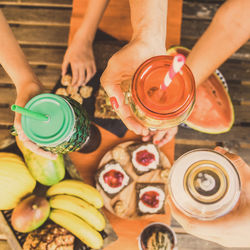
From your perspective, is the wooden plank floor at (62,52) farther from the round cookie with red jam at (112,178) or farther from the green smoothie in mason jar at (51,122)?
the green smoothie in mason jar at (51,122)

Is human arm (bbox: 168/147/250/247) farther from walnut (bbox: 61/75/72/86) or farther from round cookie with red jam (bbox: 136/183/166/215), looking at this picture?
walnut (bbox: 61/75/72/86)

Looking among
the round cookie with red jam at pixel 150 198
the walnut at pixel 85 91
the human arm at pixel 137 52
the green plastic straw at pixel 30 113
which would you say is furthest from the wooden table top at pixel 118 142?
the green plastic straw at pixel 30 113

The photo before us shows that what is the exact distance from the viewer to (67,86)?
923mm

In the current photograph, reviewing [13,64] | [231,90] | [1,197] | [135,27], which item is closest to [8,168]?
[1,197]

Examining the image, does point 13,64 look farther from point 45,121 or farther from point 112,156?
point 112,156

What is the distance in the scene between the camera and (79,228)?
2.32ft

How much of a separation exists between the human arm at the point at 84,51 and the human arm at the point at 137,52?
309 millimetres

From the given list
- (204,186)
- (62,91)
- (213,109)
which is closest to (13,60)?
(62,91)

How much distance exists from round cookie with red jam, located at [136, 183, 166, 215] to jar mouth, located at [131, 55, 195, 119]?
51 centimetres

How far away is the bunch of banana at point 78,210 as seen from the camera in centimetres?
71

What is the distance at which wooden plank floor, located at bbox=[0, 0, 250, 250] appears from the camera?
119cm

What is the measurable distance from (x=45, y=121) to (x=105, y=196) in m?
0.45

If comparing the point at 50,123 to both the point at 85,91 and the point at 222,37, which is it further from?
the point at 222,37

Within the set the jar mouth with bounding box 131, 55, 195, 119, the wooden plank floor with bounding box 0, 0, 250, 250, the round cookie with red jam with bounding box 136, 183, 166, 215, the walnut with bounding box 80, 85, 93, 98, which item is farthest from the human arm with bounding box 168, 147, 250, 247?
the wooden plank floor with bounding box 0, 0, 250, 250
